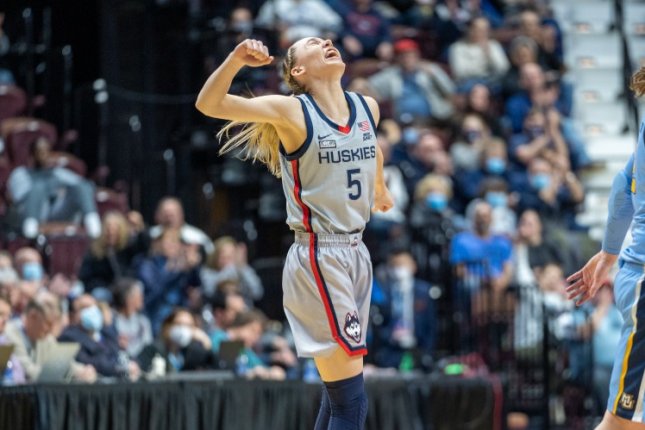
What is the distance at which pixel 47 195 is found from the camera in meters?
13.1

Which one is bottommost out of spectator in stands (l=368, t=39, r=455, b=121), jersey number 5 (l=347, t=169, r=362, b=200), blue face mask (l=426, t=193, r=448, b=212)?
blue face mask (l=426, t=193, r=448, b=212)

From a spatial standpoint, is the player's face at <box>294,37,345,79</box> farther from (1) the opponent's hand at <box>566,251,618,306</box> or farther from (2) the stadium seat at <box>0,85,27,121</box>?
(2) the stadium seat at <box>0,85,27,121</box>

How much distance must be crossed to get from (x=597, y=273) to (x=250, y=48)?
190 cm

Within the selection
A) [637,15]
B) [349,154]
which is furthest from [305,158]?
[637,15]

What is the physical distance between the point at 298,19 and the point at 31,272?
5.87m

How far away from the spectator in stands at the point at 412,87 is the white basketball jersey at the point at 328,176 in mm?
9461

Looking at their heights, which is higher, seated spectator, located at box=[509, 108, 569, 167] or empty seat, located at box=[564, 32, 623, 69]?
empty seat, located at box=[564, 32, 623, 69]

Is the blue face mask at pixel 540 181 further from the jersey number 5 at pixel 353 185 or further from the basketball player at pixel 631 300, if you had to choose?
the basketball player at pixel 631 300

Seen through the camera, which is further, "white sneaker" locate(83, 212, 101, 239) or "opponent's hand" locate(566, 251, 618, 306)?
"white sneaker" locate(83, 212, 101, 239)

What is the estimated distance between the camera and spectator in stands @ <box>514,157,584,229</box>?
624 inches

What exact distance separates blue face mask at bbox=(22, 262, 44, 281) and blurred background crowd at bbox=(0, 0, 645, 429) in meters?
0.03

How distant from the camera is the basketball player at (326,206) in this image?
6645 mm

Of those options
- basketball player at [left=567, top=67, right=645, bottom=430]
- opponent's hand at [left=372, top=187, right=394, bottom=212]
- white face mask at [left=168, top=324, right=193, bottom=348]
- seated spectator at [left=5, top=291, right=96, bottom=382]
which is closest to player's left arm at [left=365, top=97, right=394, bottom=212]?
opponent's hand at [left=372, top=187, right=394, bottom=212]

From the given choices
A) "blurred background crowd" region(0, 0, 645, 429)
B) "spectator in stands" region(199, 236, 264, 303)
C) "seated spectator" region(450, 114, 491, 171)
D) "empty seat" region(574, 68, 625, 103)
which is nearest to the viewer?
"blurred background crowd" region(0, 0, 645, 429)
